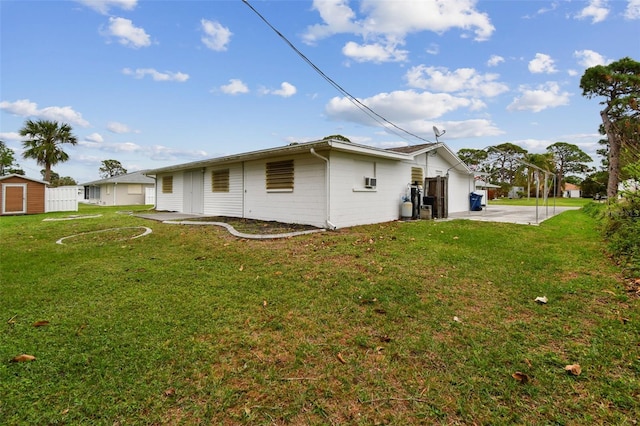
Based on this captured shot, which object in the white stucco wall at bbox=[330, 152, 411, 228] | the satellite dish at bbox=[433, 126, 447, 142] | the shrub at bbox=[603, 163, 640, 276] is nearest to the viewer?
the shrub at bbox=[603, 163, 640, 276]

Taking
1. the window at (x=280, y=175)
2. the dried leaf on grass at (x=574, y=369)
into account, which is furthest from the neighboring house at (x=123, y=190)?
the dried leaf on grass at (x=574, y=369)

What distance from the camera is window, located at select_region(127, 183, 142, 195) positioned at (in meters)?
28.8

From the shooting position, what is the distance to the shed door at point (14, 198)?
15812 mm

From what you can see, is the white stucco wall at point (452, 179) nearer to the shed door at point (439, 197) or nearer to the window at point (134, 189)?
the shed door at point (439, 197)

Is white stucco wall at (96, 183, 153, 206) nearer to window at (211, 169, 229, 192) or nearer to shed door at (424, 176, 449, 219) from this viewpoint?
window at (211, 169, 229, 192)

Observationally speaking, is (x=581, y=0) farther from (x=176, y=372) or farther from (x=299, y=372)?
(x=176, y=372)

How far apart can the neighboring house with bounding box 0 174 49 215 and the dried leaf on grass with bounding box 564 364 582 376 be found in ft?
73.5

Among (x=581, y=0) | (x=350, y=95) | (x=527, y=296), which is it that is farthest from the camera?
(x=350, y=95)

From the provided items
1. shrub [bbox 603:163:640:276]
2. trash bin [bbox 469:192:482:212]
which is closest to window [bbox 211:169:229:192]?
shrub [bbox 603:163:640:276]

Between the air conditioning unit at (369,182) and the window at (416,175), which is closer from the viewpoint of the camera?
the air conditioning unit at (369,182)

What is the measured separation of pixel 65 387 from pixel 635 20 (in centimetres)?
1422

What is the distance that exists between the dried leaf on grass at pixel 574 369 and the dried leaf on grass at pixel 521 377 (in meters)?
0.35

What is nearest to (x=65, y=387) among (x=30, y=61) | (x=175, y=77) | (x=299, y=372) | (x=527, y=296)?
(x=299, y=372)

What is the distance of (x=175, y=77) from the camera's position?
11.5 meters
